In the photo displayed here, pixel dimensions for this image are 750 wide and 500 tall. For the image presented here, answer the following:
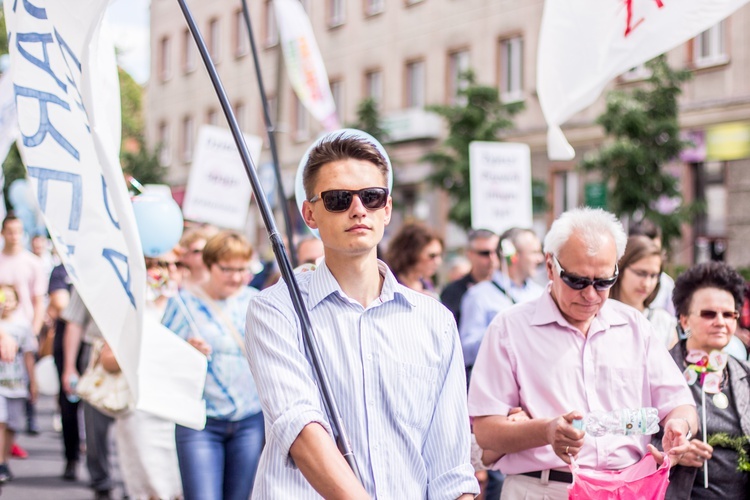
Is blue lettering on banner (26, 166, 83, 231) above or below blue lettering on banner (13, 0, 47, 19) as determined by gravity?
below

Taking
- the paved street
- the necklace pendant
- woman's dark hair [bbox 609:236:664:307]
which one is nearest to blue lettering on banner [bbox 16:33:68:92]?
the necklace pendant

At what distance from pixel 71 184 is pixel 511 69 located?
987 inches

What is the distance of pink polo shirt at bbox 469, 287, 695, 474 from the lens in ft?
12.1

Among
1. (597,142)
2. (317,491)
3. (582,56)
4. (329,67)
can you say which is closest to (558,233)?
(582,56)

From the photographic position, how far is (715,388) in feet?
13.4

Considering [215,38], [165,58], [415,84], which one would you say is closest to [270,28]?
[215,38]

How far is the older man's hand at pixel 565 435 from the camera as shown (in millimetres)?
3381

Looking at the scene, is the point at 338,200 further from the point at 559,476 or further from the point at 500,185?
the point at 500,185

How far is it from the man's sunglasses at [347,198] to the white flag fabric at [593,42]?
1.49 m

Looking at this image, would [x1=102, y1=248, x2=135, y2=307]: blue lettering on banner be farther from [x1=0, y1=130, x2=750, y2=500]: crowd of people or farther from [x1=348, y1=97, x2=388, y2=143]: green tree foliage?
[x1=348, y1=97, x2=388, y2=143]: green tree foliage

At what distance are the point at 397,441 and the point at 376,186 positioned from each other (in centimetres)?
70

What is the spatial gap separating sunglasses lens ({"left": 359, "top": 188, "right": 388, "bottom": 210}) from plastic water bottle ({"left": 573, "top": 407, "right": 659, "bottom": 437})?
1136mm

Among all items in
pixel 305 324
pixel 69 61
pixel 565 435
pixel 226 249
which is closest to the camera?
pixel 305 324

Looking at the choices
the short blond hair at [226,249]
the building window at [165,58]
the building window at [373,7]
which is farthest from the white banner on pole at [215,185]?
the building window at [165,58]
